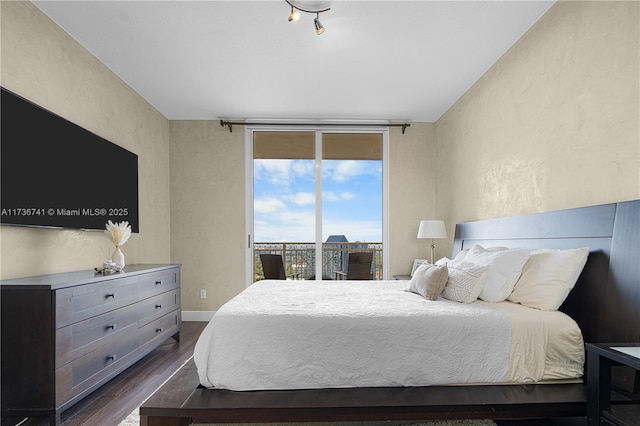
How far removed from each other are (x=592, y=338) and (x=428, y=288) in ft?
2.96

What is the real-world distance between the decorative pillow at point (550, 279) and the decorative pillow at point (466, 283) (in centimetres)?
23

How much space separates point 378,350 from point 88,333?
74.2 inches

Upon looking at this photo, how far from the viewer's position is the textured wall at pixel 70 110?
2300 mm

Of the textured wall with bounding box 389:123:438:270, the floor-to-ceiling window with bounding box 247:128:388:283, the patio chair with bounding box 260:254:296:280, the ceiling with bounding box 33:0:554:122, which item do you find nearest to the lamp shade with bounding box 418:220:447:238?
the textured wall with bounding box 389:123:438:270

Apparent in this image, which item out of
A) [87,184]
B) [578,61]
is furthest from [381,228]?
[87,184]

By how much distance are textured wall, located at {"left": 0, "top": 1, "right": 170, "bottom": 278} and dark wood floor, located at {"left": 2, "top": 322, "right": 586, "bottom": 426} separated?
96 centimetres

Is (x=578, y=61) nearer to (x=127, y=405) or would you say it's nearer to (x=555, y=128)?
(x=555, y=128)

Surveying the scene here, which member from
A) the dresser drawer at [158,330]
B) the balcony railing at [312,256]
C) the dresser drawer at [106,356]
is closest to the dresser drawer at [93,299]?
the dresser drawer at [106,356]

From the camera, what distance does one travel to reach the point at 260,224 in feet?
16.4

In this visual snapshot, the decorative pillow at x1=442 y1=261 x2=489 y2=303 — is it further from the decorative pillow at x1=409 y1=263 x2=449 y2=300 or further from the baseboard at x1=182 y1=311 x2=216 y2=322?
the baseboard at x1=182 y1=311 x2=216 y2=322

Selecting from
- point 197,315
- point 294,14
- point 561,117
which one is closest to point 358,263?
point 197,315

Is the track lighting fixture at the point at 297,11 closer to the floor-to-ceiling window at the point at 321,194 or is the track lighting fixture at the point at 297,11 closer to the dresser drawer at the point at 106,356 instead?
the floor-to-ceiling window at the point at 321,194

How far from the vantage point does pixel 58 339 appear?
205 centimetres

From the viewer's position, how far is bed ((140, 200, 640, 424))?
5.63 ft
